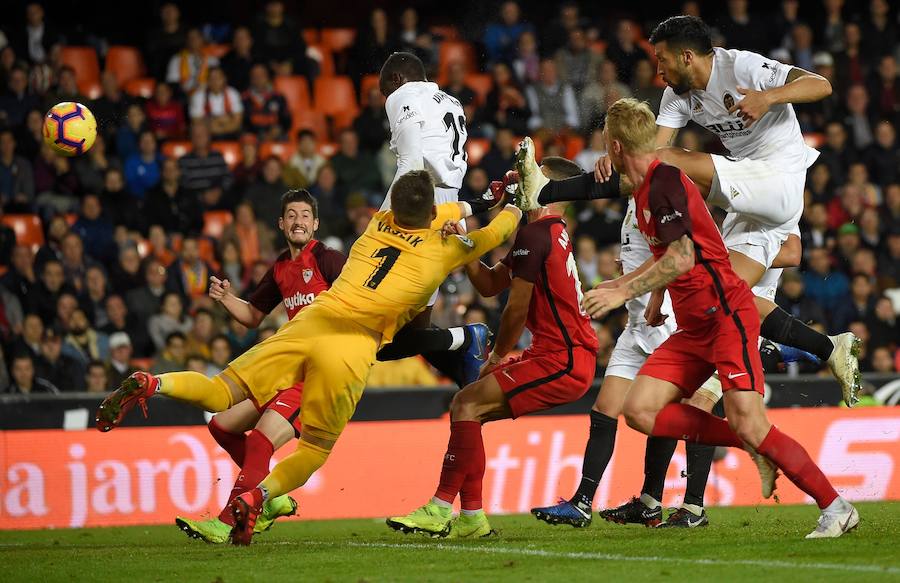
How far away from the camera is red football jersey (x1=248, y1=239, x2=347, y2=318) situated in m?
8.67

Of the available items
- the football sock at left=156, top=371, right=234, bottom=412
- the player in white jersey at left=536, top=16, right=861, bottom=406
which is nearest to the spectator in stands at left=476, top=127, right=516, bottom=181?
the player in white jersey at left=536, top=16, right=861, bottom=406

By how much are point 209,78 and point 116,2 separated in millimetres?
2727

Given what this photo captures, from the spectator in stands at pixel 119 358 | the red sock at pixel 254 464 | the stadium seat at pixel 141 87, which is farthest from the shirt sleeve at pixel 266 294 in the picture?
the stadium seat at pixel 141 87

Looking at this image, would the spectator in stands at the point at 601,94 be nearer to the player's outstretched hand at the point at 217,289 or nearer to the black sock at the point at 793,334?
the black sock at the point at 793,334

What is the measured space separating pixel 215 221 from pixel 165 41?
280cm

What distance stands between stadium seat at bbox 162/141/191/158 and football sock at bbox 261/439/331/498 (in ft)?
29.8

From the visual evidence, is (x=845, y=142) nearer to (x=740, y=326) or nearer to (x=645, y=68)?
(x=645, y=68)

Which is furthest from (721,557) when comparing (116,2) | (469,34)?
(116,2)

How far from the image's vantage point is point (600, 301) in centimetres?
640

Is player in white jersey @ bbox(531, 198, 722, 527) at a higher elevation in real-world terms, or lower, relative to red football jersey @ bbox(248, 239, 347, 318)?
lower

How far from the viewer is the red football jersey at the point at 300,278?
8672mm

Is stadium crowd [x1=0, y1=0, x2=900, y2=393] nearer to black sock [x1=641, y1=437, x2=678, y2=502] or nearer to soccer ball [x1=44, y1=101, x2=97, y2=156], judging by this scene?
soccer ball [x1=44, y1=101, x2=97, y2=156]

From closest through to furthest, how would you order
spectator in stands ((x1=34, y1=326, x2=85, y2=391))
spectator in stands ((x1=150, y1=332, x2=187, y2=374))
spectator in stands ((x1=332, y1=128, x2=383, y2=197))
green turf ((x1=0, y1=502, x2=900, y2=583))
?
green turf ((x1=0, y1=502, x2=900, y2=583)), spectator in stands ((x1=34, y1=326, x2=85, y2=391)), spectator in stands ((x1=150, y1=332, x2=187, y2=374)), spectator in stands ((x1=332, y1=128, x2=383, y2=197))

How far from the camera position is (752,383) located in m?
6.91
